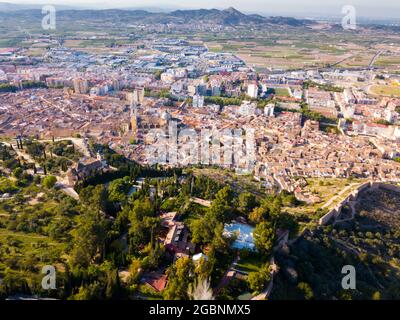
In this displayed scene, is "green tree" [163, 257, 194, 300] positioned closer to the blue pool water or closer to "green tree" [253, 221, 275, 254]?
the blue pool water

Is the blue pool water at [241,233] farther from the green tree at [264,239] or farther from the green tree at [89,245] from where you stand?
the green tree at [89,245]

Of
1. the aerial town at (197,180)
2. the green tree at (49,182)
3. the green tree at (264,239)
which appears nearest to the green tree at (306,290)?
the aerial town at (197,180)

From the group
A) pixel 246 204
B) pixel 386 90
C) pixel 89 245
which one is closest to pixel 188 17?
pixel 386 90

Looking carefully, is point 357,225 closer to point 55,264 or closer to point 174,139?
point 55,264

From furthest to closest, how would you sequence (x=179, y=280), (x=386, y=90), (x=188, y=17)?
(x=188, y=17), (x=386, y=90), (x=179, y=280)

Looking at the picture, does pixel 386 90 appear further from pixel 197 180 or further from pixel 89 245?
pixel 89 245

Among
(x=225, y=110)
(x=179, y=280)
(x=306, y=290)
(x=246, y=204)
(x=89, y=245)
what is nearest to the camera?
(x=179, y=280)
